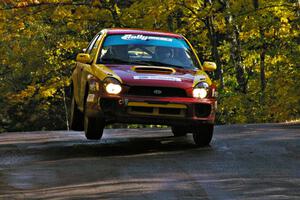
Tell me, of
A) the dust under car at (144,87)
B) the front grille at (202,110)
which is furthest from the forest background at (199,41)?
the front grille at (202,110)

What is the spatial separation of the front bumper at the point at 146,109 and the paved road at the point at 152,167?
50cm

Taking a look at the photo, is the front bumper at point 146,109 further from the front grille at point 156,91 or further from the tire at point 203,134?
the tire at point 203,134

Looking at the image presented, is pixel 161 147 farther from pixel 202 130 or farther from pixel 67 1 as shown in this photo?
pixel 67 1

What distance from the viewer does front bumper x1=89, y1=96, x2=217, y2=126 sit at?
34.1 feet

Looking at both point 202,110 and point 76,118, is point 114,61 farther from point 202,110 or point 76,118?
point 76,118

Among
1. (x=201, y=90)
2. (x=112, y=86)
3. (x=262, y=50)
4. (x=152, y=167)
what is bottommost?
(x=152, y=167)

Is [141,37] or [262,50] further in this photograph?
[262,50]

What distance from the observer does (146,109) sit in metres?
10.5

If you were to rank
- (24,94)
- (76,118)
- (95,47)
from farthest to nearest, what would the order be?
1. (24,94)
2. (76,118)
3. (95,47)

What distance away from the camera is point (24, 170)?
9.10 meters

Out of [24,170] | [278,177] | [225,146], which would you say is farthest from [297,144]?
[24,170]

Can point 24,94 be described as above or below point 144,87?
below

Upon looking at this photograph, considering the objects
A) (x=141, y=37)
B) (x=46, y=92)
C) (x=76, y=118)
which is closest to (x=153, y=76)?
(x=141, y=37)

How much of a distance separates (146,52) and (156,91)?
1268mm
